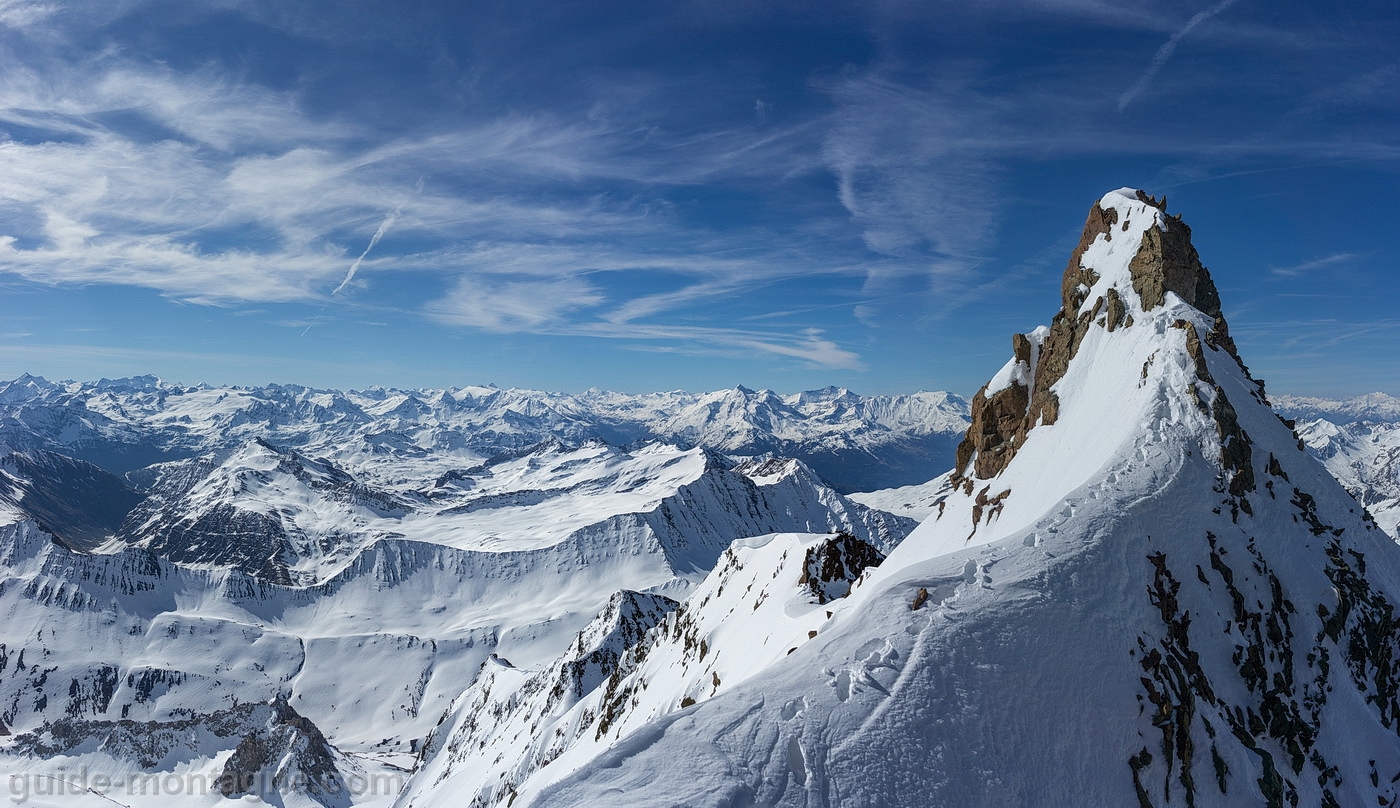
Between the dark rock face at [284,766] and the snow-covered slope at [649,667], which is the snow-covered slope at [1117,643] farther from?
the dark rock face at [284,766]

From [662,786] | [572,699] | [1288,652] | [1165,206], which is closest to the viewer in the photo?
[662,786]

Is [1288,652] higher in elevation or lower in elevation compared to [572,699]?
higher

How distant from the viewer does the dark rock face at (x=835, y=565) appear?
163ft

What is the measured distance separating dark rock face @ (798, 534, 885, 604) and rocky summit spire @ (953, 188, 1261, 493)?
10093 millimetres

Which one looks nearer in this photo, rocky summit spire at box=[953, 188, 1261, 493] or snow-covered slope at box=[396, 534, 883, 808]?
rocky summit spire at box=[953, 188, 1261, 493]

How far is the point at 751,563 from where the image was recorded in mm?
69062

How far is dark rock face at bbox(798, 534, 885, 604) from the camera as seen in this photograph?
163ft

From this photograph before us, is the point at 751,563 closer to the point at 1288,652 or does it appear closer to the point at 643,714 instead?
the point at 643,714

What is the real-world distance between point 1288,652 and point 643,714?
42980mm

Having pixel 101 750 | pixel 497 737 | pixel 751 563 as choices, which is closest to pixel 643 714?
pixel 751 563

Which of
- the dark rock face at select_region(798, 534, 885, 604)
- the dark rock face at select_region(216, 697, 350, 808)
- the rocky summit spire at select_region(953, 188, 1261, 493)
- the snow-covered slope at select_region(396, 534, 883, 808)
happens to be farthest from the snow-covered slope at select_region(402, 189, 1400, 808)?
the dark rock face at select_region(216, 697, 350, 808)

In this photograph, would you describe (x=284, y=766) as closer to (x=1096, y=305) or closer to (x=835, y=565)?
(x=835, y=565)

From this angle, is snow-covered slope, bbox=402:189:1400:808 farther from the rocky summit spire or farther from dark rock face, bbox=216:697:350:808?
dark rock face, bbox=216:697:350:808

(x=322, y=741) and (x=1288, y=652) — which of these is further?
(x=322, y=741)
